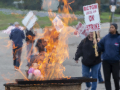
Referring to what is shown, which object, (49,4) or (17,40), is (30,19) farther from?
(49,4)

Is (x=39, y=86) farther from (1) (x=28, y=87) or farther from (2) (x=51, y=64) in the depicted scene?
(2) (x=51, y=64)

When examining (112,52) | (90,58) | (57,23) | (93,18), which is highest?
(93,18)

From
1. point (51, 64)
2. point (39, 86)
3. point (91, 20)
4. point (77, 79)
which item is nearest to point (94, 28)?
point (91, 20)

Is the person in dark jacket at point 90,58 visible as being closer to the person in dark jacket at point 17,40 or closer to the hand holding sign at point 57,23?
the hand holding sign at point 57,23

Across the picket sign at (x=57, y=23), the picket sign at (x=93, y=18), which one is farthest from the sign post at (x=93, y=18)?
the picket sign at (x=57, y=23)

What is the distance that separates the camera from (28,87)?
4.08 meters

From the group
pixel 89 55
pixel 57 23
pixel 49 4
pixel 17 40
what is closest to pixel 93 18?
pixel 89 55

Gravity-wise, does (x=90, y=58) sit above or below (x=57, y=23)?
below

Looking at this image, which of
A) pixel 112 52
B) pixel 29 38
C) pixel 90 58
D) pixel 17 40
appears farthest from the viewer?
pixel 29 38

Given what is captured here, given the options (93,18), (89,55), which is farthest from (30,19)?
(89,55)

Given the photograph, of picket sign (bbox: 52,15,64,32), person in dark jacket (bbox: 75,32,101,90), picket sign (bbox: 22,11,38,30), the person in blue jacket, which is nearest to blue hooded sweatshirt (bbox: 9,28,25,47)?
picket sign (bbox: 22,11,38,30)

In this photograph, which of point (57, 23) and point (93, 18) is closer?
point (93, 18)

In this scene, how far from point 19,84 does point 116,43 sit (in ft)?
8.31

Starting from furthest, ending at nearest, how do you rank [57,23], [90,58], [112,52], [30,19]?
[30,19]
[57,23]
[90,58]
[112,52]
